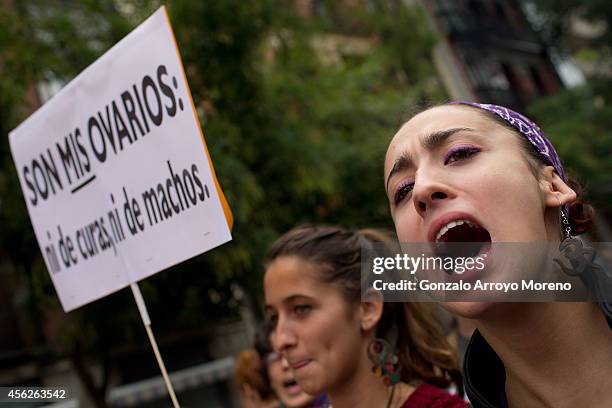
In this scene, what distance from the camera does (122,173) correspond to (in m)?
2.40

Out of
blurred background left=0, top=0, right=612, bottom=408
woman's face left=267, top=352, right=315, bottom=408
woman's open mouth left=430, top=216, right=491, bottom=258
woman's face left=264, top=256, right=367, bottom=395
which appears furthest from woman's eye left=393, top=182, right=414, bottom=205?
woman's face left=267, top=352, right=315, bottom=408

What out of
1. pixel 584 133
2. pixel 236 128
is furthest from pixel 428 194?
pixel 584 133

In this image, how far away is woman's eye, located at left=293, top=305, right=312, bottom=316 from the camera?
230cm

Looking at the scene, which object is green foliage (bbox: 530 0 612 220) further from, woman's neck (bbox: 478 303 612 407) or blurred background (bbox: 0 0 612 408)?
woman's neck (bbox: 478 303 612 407)

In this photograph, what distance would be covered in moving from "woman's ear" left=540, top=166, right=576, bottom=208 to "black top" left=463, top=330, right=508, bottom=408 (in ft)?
1.01

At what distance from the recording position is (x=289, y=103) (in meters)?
9.52

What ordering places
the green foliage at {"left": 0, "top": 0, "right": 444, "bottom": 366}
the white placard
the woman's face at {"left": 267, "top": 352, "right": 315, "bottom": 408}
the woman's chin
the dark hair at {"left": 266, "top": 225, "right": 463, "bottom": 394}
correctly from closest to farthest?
the woman's chin → the white placard → the dark hair at {"left": 266, "top": 225, "right": 463, "bottom": 394} → the woman's face at {"left": 267, "top": 352, "right": 315, "bottom": 408} → the green foliage at {"left": 0, "top": 0, "right": 444, "bottom": 366}

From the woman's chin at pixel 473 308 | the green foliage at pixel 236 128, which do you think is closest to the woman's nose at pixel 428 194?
the woman's chin at pixel 473 308

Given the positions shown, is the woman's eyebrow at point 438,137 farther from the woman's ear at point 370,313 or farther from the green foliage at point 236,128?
the green foliage at point 236,128

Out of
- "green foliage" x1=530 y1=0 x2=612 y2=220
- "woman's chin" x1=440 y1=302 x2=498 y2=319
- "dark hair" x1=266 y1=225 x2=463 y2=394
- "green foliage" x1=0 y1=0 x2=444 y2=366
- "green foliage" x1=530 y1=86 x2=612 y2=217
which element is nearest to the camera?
"woman's chin" x1=440 y1=302 x2=498 y2=319

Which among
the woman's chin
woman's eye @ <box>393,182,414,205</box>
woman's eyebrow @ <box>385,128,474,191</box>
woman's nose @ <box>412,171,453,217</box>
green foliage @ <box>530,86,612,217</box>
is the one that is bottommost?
the woman's chin

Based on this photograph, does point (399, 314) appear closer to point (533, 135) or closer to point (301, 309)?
point (301, 309)

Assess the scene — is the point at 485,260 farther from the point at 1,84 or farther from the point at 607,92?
the point at 607,92

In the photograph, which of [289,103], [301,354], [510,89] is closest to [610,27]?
[510,89]
